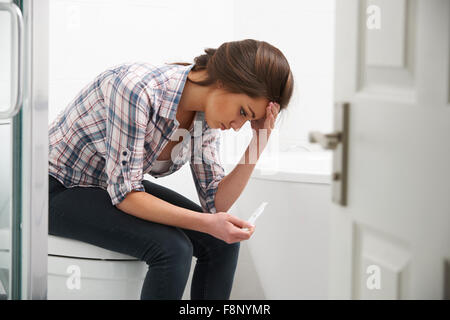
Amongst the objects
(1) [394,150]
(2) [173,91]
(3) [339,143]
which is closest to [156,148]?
(2) [173,91]

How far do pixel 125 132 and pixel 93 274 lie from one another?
338 mm

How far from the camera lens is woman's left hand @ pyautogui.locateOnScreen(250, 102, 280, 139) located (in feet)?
4.60

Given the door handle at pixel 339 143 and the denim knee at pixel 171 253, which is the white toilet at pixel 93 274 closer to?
the denim knee at pixel 171 253

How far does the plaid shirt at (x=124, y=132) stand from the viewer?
51.1 inches

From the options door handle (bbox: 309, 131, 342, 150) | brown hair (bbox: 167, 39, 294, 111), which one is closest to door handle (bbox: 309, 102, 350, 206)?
door handle (bbox: 309, 131, 342, 150)

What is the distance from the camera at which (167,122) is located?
140cm

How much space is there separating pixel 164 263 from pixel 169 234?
7cm

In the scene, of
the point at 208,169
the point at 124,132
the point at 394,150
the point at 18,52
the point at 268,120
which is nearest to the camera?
the point at 394,150

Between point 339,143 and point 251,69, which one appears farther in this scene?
point 251,69

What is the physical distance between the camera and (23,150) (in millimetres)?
1094

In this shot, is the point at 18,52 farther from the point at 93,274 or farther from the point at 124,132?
the point at 93,274

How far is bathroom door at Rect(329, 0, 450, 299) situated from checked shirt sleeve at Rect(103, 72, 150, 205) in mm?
533

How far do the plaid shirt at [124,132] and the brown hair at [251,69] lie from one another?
0.36 feet
